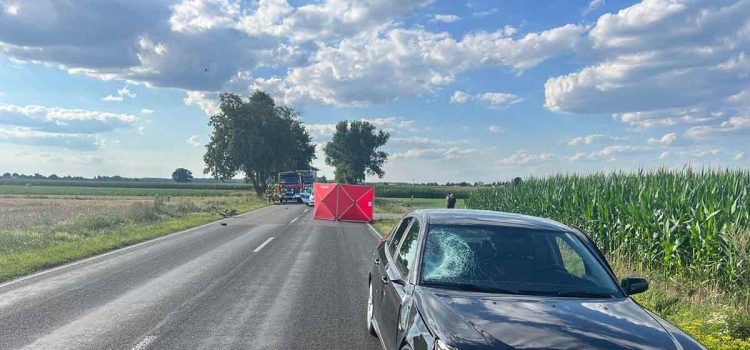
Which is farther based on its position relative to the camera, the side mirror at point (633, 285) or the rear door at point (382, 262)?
the rear door at point (382, 262)

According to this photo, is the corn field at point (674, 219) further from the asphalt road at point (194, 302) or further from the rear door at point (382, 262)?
the asphalt road at point (194, 302)

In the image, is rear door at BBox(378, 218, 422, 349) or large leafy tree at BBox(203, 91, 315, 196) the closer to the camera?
rear door at BBox(378, 218, 422, 349)

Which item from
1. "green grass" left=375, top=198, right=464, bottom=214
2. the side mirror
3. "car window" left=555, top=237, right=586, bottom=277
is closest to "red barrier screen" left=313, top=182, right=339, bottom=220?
"green grass" left=375, top=198, right=464, bottom=214

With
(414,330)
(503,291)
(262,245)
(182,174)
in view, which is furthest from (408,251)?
(182,174)

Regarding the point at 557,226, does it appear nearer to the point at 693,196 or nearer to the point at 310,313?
the point at 310,313

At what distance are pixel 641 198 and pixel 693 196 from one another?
89cm

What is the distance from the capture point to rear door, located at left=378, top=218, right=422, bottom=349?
13.8ft

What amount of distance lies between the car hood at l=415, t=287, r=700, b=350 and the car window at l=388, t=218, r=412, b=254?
165 centimetres

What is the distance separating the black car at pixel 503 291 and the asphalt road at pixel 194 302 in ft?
4.85

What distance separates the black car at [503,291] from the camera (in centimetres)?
313

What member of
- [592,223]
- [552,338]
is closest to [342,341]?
[552,338]

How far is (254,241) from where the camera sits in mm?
15797

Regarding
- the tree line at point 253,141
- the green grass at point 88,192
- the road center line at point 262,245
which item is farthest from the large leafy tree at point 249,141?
the road center line at point 262,245

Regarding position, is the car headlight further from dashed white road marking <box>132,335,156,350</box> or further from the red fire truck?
the red fire truck
